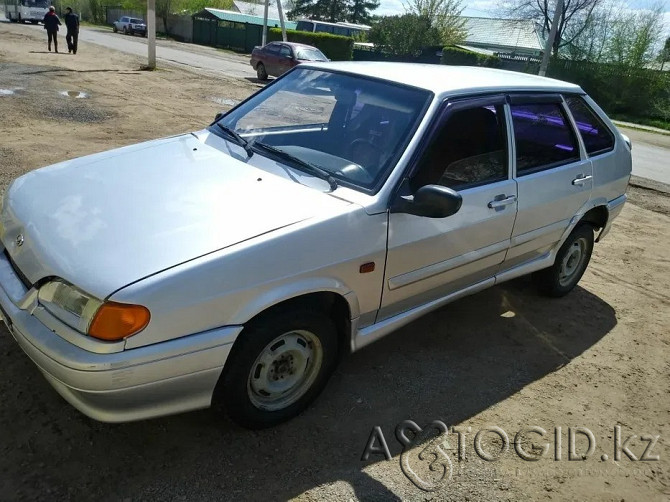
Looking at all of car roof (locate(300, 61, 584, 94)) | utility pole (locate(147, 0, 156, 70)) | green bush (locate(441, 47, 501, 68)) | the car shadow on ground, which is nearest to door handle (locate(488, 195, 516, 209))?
car roof (locate(300, 61, 584, 94))

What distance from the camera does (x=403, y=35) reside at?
132 feet

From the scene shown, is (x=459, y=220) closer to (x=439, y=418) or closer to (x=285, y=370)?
(x=439, y=418)

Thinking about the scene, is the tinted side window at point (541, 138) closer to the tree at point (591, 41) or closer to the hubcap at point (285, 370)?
the hubcap at point (285, 370)

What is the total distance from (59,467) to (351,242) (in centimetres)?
170

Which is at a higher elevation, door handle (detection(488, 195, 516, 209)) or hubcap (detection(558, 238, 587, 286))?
door handle (detection(488, 195, 516, 209))

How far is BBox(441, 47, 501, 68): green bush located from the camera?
3381cm

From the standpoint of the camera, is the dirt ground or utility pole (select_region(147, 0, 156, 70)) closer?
the dirt ground

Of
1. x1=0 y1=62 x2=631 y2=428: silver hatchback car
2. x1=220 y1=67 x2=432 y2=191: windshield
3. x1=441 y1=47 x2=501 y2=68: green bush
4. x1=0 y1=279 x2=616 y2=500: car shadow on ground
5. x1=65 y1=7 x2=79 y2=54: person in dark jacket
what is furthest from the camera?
x1=441 y1=47 x2=501 y2=68: green bush

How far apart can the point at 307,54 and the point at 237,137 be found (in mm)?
19487

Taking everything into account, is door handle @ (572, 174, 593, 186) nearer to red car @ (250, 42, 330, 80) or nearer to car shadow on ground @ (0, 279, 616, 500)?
car shadow on ground @ (0, 279, 616, 500)

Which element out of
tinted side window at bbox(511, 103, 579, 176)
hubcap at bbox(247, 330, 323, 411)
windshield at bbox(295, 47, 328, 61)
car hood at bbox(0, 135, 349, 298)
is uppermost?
windshield at bbox(295, 47, 328, 61)

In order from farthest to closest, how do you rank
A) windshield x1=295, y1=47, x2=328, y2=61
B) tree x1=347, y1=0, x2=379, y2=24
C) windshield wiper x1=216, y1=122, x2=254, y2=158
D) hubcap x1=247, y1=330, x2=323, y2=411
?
tree x1=347, y1=0, x2=379, y2=24
windshield x1=295, y1=47, x2=328, y2=61
windshield wiper x1=216, y1=122, x2=254, y2=158
hubcap x1=247, y1=330, x2=323, y2=411

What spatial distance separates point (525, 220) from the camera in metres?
3.88

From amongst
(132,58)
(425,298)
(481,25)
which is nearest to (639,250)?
(425,298)
